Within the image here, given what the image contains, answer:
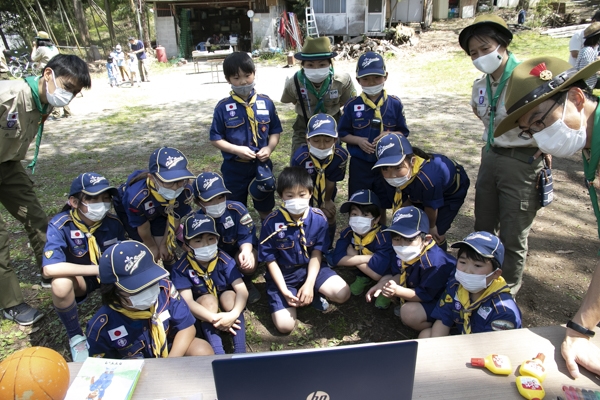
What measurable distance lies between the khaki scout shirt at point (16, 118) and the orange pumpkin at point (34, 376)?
7.50ft

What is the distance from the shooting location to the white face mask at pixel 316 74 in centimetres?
394

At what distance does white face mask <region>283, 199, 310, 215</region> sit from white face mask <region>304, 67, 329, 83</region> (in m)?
1.52

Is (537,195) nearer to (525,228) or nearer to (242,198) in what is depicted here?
(525,228)

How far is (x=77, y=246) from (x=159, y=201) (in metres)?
0.66

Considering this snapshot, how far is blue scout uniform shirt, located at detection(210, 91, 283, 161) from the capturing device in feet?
12.4

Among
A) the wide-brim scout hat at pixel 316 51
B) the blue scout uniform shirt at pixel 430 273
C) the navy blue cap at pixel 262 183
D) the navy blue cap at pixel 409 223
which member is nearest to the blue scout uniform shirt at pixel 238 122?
the navy blue cap at pixel 262 183

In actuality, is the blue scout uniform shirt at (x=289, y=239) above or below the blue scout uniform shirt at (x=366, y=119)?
below

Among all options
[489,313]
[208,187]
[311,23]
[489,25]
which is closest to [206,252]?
[208,187]

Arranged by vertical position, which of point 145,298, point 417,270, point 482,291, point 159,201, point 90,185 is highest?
point 90,185

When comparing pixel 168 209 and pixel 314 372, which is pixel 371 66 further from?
pixel 314 372

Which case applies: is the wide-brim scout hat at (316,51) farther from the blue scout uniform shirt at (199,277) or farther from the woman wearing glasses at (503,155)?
the blue scout uniform shirt at (199,277)

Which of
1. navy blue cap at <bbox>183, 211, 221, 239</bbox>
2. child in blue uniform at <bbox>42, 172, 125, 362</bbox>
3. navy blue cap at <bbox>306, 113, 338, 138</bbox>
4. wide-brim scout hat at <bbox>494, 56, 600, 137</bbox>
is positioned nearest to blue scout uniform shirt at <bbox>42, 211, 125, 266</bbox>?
child in blue uniform at <bbox>42, 172, 125, 362</bbox>

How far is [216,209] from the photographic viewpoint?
3197mm

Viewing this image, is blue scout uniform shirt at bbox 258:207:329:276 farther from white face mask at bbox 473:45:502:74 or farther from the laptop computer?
the laptop computer
